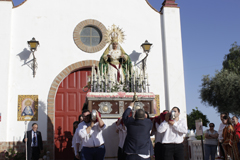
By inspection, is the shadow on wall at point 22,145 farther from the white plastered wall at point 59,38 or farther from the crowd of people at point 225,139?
the crowd of people at point 225,139

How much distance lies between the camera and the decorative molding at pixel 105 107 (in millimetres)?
6699

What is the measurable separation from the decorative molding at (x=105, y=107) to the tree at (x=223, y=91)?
10.7 meters

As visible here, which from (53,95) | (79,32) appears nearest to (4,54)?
(53,95)

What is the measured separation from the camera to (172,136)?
17.5 feet

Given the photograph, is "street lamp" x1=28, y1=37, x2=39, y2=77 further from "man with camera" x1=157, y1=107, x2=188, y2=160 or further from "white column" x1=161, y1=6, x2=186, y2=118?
"man with camera" x1=157, y1=107, x2=188, y2=160

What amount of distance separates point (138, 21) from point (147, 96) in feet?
17.6

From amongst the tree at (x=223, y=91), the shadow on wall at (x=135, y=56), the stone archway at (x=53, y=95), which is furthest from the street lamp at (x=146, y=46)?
the tree at (x=223, y=91)

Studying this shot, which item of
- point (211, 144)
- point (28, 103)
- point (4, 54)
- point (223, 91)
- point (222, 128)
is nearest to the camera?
point (222, 128)

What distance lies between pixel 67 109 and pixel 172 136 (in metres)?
6.35

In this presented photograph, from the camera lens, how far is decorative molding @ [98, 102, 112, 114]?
22.0 ft

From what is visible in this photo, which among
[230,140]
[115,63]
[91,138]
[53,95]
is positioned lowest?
[230,140]

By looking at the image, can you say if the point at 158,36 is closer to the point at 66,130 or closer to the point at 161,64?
the point at 161,64

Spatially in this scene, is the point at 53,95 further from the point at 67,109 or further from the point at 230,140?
the point at 230,140

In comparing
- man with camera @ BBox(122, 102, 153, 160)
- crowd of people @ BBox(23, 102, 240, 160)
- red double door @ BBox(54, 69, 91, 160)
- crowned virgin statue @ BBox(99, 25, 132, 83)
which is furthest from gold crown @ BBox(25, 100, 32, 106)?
man with camera @ BBox(122, 102, 153, 160)
